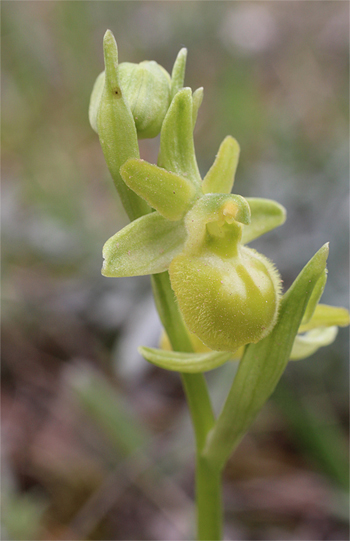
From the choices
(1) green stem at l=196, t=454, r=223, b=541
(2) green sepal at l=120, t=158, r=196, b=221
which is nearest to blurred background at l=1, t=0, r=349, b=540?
(1) green stem at l=196, t=454, r=223, b=541

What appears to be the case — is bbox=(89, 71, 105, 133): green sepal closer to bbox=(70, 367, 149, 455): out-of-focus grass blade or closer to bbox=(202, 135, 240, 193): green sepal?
bbox=(202, 135, 240, 193): green sepal

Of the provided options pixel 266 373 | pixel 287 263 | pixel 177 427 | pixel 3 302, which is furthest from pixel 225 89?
pixel 266 373

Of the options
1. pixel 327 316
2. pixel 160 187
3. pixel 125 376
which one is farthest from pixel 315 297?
pixel 125 376

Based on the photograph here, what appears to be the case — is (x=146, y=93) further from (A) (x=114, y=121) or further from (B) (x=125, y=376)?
(B) (x=125, y=376)

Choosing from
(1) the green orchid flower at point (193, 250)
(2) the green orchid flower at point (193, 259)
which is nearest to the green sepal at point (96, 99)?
(2) the green orchid flower at point (193, 259)

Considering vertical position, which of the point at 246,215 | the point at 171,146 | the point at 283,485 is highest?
the point at 171,146

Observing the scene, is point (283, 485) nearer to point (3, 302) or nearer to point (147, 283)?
point (147, 283)

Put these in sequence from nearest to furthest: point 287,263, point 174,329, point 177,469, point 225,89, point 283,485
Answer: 1. point 174,329
2. point 177,469
3. point 283,485
4. point 287,263
5. point 225,89
